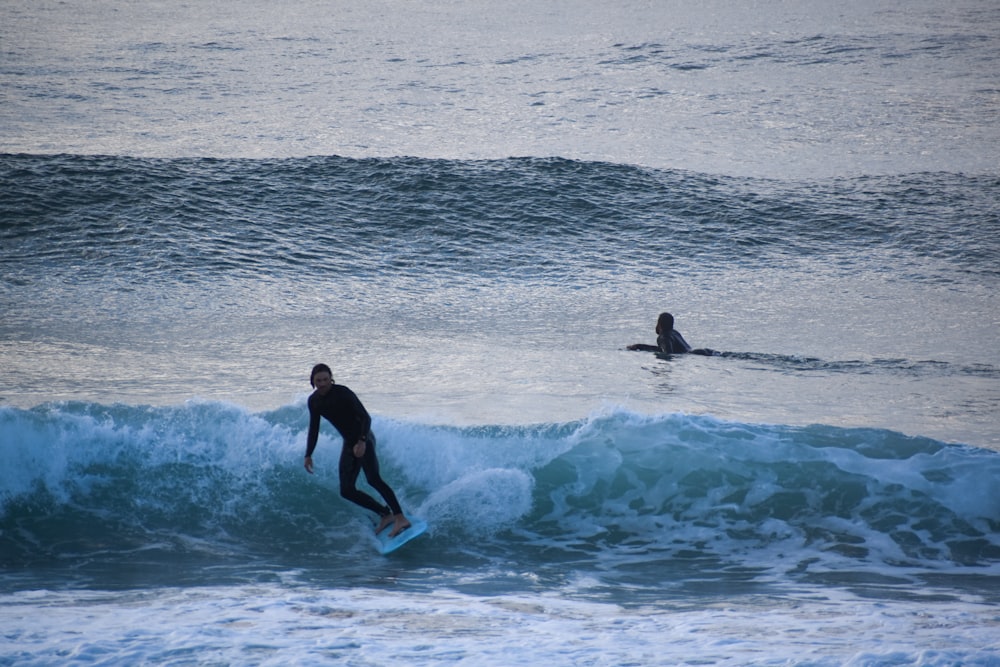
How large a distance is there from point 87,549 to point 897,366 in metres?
Result: 9.47

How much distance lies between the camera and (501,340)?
13336 millimetres

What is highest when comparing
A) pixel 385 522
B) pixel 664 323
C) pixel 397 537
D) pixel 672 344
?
pixel 664 323

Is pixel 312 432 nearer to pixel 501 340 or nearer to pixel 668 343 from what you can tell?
pixel 501 340

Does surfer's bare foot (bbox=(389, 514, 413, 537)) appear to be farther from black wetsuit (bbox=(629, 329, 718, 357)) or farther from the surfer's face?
Answer: black wetsuit (bbox=(629, 329, 718, 357))

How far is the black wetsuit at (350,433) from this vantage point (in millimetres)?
7641

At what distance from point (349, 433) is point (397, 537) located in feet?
3.27

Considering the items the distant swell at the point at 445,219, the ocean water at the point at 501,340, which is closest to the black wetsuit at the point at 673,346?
the ocean water at the point at 501,340

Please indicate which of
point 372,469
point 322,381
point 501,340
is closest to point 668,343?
point 501,340

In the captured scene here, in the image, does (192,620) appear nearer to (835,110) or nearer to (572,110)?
(572,110)

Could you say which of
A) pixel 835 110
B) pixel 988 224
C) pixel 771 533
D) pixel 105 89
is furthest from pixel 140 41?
pixel 771 533

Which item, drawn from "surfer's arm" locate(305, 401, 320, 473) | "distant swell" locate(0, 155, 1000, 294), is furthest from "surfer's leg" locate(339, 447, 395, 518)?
"distant swell" locate(0, 155, 1000, 294)

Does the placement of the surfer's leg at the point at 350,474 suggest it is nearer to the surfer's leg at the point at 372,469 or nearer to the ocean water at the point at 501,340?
the surfer's leg at the point at 372,469

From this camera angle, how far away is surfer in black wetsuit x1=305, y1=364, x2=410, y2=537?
759cm

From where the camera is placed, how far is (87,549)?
8.08m
